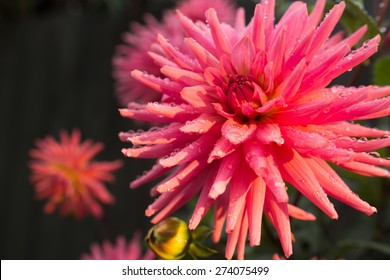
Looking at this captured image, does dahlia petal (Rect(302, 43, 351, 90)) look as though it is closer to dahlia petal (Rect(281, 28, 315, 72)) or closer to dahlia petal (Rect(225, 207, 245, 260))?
dahlia petal (Rect(281, 28, 315, 72))

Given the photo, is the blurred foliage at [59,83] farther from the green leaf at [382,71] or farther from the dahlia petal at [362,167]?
the dahlia petal at [362,167]

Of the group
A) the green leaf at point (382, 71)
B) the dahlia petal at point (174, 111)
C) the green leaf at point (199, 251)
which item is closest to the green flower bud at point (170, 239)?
the green leaf at point (199, 251)

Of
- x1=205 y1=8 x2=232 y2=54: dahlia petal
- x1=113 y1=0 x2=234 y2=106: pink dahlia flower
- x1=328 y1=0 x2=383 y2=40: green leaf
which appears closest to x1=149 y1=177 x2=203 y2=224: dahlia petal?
x1=205 y1=8 x2=232 y2=54: dahlia petal

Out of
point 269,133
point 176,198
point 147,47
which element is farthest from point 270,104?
point 147,47

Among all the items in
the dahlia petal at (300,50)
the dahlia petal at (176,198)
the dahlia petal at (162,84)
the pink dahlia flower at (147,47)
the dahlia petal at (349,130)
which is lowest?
the dahlia petal at (176,198)

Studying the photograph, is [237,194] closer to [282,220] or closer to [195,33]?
[282,220]
